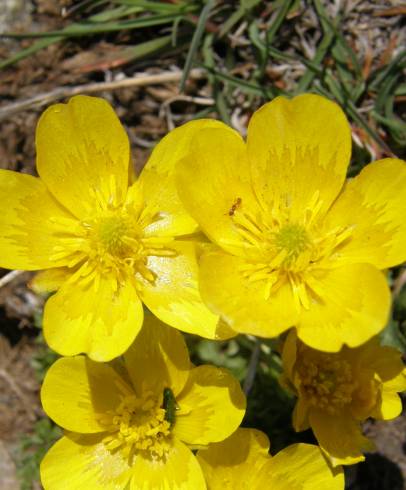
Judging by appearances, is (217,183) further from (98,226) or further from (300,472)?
(300,472)

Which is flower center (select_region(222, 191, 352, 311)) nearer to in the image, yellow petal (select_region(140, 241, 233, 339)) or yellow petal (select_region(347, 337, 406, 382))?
yellow petal (select_region(140, 241, 233, 339))

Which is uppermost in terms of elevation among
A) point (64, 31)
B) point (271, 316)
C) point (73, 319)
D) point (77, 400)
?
point (64, 31)

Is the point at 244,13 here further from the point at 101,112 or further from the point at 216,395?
the point at 216,395

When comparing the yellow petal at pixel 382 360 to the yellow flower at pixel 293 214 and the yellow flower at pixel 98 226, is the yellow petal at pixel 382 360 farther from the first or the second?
the yellow flower at pixel 98 226

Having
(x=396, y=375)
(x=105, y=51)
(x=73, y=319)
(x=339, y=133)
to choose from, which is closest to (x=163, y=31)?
(x=105, y=51)

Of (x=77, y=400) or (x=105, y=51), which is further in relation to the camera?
(x=105, y=51)

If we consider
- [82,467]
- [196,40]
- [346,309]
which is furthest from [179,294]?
[196,40]

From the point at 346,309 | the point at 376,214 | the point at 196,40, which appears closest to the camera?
the point at 346,309

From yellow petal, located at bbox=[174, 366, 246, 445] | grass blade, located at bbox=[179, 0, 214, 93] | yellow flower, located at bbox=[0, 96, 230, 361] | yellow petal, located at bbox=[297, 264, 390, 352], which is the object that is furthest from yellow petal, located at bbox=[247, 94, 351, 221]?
grass blade, located at bbox=[179, 0, 214, 93]
